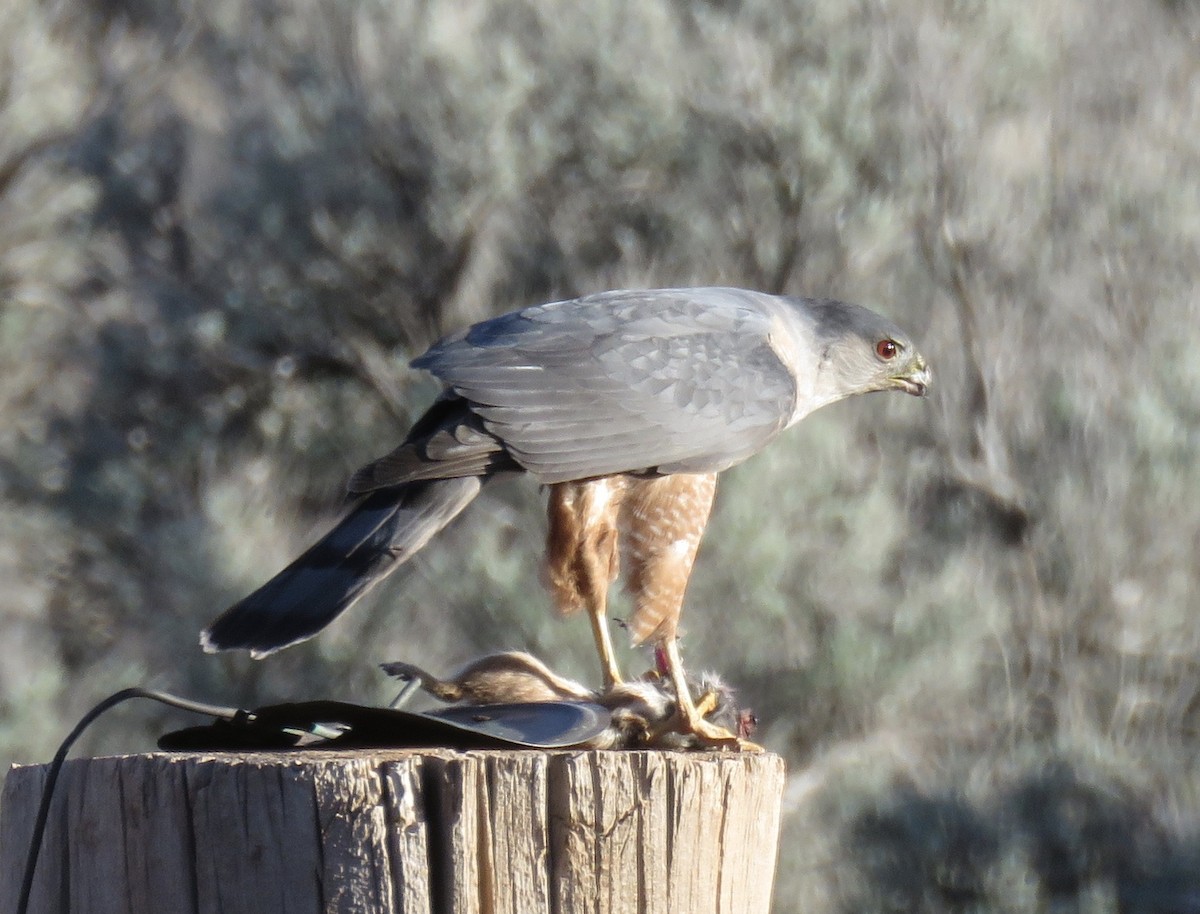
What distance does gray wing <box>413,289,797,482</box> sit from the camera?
3561 millimetres

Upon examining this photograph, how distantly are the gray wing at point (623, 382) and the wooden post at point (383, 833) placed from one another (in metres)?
1.48

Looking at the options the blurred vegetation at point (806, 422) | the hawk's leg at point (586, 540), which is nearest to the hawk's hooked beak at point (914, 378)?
the hawk's leg at point (586, 540)

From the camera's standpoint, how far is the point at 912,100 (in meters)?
7.61

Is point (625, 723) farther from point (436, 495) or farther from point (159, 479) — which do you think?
point (159, 479)

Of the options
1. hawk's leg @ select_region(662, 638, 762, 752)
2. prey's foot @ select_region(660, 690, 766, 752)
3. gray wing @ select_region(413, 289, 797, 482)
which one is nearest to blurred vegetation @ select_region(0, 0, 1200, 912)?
gray wing @ select_region(413, 289, 797, 482)

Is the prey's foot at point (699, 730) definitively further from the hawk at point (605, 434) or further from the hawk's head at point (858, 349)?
the hawk's head at point (858, 349)

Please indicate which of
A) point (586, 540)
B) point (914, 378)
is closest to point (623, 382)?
point (586, 540)

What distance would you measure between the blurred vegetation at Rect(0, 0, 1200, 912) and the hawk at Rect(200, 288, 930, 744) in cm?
229

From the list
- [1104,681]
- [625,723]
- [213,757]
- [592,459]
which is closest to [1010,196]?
[1104,681]

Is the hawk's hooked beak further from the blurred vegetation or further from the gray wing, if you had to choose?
the blurred vegetation

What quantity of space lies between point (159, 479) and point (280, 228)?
1.57 m

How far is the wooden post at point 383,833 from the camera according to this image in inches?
75.9

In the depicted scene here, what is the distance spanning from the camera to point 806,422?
712 centimetres

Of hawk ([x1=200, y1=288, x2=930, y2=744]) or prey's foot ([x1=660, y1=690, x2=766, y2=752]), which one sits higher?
hawk ([x1=200, y1=288, x2=930, y2=744])
